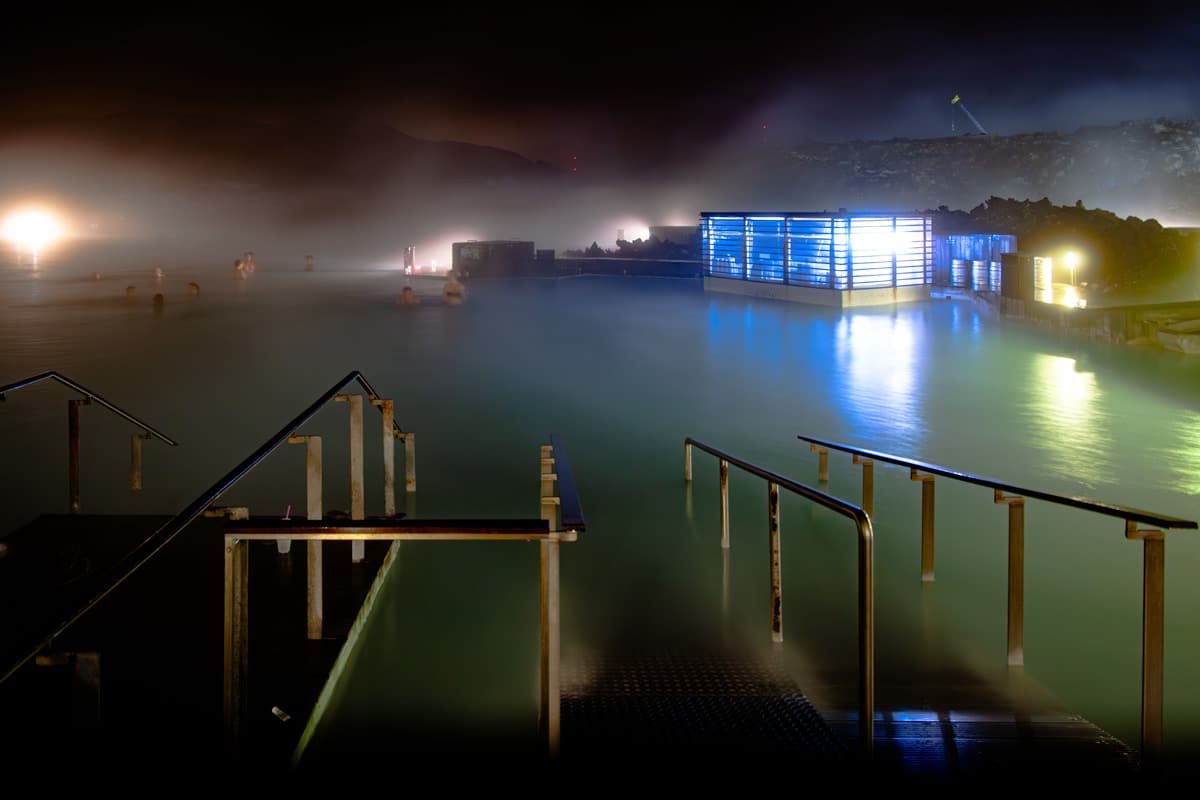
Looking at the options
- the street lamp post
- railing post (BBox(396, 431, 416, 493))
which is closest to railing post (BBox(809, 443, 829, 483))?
railing post (BBox(396, 431, 416, 493))

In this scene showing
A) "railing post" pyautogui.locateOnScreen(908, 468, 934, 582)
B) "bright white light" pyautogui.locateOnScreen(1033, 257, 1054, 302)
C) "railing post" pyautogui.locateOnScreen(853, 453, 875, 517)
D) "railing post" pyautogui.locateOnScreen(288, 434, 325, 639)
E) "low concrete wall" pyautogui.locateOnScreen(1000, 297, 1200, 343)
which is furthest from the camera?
"bright white light" pyautogui.locateOnScreen(1033, 257, 1054, 302)

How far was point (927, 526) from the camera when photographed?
554 cm

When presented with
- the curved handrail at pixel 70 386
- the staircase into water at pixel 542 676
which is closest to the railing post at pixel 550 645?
the staircase into water at pixel 542 676

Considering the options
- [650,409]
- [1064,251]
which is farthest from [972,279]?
[650,409]

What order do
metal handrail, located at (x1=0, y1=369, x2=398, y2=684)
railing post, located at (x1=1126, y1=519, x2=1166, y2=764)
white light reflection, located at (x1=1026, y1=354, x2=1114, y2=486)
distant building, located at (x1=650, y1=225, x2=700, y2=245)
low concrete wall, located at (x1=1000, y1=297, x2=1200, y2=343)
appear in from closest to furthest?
metal handrail, located at (x1=0, y1=369, x2=398, y2=684), railing post, located at (x1=1126, y1=519, x2=1166, y2=764), white light reflection, located at (x1=1026, y1=354, x2=1114, y2=486), low concrete wall, located at (x1=1000, y1=297, x2=1200, y2=343), distant building, located at (x1=650, y1=225, x2=700, y2=245)

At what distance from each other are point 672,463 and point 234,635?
20.0 feet

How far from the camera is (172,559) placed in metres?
5.29

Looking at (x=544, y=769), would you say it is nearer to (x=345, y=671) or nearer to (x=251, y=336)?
(x=345, y=671)

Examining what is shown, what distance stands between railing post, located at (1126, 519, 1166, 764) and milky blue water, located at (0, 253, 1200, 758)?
485mm

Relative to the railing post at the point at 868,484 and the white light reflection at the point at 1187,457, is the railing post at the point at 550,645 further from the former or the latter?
the white light reflection at the point at 1187,457

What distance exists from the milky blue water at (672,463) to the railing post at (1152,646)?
49 centimetres

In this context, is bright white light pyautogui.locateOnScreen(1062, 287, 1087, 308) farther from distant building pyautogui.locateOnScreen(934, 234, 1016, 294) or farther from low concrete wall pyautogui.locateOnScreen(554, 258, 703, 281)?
low concrete wall pyautogui.locateOnScreen(554, 258, 703, 281)

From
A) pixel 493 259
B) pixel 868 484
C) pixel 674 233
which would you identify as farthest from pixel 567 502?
pixel 674 233

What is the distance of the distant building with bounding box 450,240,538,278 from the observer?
34.8m
